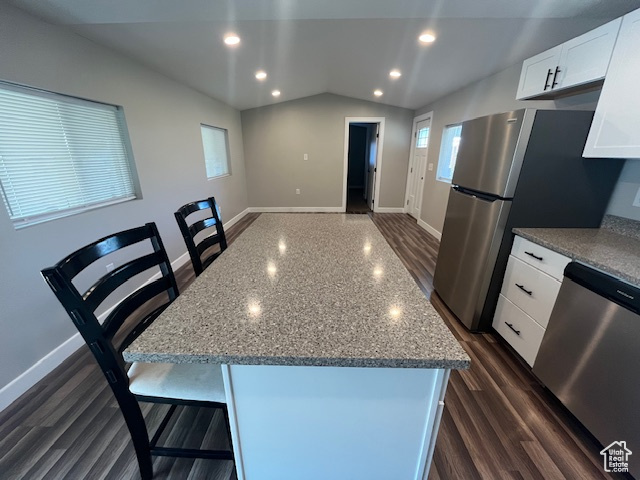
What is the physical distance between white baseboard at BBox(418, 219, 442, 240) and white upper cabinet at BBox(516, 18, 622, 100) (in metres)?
2.49

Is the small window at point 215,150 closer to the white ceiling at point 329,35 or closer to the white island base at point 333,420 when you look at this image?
the white ceiling at point 329,35

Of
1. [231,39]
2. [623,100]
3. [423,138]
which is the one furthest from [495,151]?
[423,138]

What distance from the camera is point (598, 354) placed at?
1.25 meters

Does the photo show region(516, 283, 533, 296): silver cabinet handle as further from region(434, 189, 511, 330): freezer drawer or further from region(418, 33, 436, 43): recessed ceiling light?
region(418, 33, 436, 43): recessed ceiling light

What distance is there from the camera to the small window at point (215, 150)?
13.7 ft

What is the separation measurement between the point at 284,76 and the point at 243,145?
2.25 metres

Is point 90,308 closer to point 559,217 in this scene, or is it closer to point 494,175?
point 494,175

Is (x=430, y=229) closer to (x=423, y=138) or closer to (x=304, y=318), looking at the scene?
(x=423, y=138)

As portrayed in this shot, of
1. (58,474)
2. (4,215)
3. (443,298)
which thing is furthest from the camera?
(443,298)

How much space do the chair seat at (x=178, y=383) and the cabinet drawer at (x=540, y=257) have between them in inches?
73.7

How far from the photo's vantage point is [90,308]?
813mm

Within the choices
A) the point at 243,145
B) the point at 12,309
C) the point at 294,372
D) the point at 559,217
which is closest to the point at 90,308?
the point at 294,372

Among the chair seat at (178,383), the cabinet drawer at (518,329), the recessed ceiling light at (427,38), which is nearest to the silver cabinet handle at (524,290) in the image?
the cabinet drawer at (518,329)

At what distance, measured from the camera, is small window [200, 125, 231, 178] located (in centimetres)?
416
